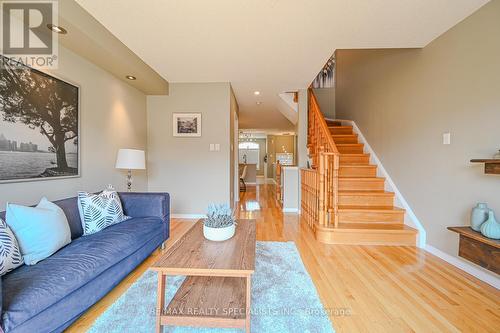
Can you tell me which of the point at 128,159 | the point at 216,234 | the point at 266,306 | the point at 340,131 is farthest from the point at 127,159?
the point at 340,131

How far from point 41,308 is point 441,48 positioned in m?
3.93

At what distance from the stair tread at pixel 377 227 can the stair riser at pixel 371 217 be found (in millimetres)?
74

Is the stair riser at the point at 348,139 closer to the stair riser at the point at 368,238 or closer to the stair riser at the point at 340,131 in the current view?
the stair riser at the point at 340,131

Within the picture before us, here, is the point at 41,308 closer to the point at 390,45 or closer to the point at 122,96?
the point at 122,96

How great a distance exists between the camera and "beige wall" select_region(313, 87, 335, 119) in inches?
231

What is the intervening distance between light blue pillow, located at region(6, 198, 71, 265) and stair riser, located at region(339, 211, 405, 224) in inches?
119

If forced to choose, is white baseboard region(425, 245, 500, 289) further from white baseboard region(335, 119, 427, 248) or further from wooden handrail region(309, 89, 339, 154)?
wooden handrail region(309, 89, 339, 154)

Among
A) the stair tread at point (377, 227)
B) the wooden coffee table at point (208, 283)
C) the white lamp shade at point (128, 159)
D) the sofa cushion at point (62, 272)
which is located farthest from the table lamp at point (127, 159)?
the stair tread at point (377, 227)

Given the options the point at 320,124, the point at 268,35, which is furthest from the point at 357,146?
the point at 268,35

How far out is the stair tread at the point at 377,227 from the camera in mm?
2713

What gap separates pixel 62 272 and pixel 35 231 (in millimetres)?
403

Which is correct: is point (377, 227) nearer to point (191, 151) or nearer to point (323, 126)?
point (323, 126)

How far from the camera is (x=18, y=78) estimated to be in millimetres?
1836

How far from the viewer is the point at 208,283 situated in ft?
4.98
